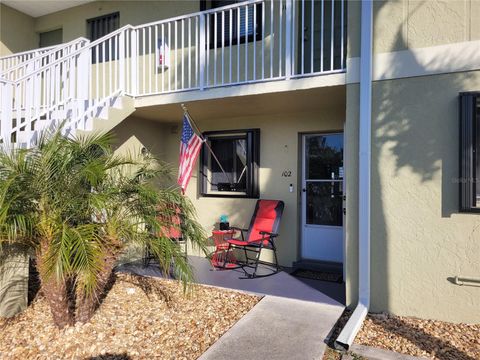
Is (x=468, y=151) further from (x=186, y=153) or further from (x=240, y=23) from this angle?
(x=240, y=23)

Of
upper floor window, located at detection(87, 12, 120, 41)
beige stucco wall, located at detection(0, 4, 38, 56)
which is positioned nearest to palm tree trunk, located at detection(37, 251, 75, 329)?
upper floor window, located at detection(87, 12, 120, 41)

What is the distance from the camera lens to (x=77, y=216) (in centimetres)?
349

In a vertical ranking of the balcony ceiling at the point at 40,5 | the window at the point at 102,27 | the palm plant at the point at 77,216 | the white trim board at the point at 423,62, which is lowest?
the palm plant at the point at 77,216

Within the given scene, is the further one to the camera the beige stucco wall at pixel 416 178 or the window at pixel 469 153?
the beige stucco wall at pixel 416 178

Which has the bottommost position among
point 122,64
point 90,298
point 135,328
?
point 135,328

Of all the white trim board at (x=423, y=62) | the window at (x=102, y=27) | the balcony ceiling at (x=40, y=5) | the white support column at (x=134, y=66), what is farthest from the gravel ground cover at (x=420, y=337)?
the balcony ceiling at (x=40, y=5)

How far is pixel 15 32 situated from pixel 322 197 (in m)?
7.92

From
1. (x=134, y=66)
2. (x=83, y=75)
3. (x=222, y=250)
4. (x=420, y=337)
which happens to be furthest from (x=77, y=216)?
(x=420, y=337)

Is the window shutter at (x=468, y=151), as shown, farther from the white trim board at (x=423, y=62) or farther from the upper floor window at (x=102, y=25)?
the upper floor window at (x=102, y=25)

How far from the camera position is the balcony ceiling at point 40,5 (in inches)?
312

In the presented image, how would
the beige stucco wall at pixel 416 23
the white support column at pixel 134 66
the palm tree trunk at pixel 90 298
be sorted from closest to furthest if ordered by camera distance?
the palm tree trunk at pixel 90 298
the beige stucco wall at pixel 416 23
the white support column at pixel 134 66

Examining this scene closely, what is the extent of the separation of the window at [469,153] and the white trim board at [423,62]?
13.6 inches

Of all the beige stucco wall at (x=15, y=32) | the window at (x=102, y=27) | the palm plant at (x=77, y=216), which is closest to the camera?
the palm plant at (x=77, y=216)

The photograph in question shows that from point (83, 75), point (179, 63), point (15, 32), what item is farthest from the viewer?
point (15, 32)
